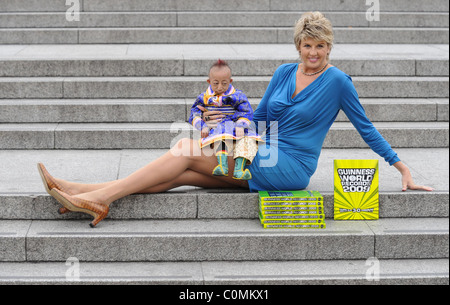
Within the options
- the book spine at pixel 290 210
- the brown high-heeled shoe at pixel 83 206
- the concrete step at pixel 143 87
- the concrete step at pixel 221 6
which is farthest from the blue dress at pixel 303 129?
the concrete step at pixel 221 6

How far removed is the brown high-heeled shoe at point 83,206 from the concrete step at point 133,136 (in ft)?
5.28

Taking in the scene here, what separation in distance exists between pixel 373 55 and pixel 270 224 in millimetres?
3692

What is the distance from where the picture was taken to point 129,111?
22.9 ft

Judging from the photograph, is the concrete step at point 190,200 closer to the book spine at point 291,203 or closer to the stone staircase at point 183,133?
the stone staircase at point 183,133

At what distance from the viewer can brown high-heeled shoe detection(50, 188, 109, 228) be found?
16.1 feet

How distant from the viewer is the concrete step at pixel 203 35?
29.5 ft

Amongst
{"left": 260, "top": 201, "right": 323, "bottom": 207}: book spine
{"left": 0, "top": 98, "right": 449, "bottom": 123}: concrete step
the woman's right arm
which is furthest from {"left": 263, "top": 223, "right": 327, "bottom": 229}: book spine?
{"left": 0, "top": 98, "right": 449, "bottom": 123}: concrete step

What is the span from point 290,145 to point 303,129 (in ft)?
0.48

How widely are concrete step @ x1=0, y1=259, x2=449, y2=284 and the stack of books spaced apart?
10.4 inches

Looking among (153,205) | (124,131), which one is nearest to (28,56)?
(124,131)

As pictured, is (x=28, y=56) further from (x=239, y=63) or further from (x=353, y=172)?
(x=353, y=172)

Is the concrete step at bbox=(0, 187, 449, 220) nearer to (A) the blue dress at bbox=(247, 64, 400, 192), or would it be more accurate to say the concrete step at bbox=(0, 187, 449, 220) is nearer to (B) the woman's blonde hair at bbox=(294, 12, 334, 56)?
(A) the blue dress at bbox=(247, 64, 400, 192)

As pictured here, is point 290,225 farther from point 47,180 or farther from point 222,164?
point 47,180

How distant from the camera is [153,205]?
5.23 meters
